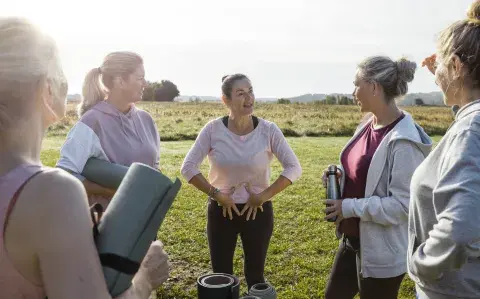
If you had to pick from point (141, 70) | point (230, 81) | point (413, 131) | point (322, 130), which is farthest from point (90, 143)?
point (322, 130)

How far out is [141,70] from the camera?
3688 millimetres

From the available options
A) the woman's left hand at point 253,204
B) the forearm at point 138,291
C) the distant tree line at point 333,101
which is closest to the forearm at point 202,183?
the woman's left hand at point 253,204

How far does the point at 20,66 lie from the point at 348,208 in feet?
8.28

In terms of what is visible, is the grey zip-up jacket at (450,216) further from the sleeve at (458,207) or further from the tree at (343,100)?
the tree at (343,100)

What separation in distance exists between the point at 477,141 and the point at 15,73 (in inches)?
64.9

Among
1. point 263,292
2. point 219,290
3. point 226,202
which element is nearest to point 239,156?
point 226,202

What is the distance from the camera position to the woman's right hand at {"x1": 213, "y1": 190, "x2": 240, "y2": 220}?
13.4ft

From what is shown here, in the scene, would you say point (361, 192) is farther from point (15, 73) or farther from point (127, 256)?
point (15, 73)

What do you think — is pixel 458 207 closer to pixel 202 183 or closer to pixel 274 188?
pixel 274 188

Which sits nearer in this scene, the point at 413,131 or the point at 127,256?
the point at 127,256

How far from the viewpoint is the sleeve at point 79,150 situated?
10.4 feet

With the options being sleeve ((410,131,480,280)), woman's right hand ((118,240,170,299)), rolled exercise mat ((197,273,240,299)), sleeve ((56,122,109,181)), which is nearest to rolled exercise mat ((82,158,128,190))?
sleeve ((56,122,109,181))

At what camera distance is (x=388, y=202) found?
3102 mm

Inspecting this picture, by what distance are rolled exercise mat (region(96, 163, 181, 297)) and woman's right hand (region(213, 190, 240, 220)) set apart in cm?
268
